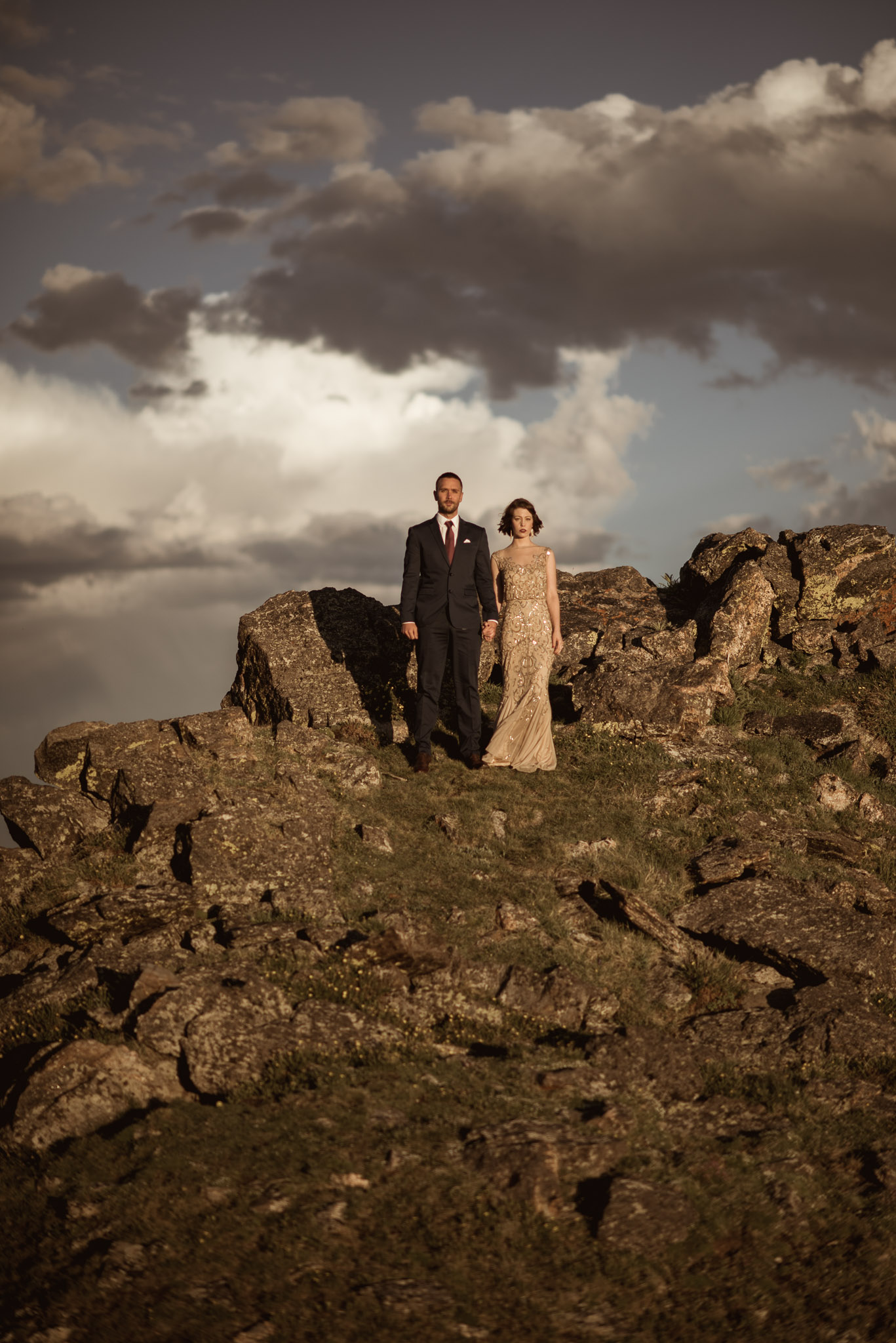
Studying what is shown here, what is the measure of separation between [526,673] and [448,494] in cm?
330

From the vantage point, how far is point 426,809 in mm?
14812

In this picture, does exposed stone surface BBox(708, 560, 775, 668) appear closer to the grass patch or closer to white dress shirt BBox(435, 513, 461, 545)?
white dress shirt BBox(435, 513, 461, 545)

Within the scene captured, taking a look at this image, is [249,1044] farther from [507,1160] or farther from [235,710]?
[235,710]

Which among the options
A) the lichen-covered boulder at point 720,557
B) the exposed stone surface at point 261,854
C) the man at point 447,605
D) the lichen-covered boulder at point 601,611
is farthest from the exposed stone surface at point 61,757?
the lichen-covered boulder at point 720,557

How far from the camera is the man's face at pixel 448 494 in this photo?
50.6 feet

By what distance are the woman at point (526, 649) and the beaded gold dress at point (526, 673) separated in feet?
0.04

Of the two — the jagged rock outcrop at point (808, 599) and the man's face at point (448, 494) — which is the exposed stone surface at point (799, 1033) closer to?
the man's face at point (448, 494)

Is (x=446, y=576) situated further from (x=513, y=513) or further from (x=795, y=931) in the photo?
(x=795, y=931)

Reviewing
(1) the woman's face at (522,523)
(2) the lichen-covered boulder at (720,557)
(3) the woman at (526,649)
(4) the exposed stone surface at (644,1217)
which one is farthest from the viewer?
(2) the lichen-covered boulder at (720,557)

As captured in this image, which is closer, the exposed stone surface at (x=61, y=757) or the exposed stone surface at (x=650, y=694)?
the exposed stone surface at (x=61, y=757)

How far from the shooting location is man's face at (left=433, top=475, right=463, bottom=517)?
50.6 ft

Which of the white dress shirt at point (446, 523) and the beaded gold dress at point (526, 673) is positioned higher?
the white dress shirt at point (446, 523)

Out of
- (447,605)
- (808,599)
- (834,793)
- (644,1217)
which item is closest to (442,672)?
(447,605)

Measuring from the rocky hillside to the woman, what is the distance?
627 mm
